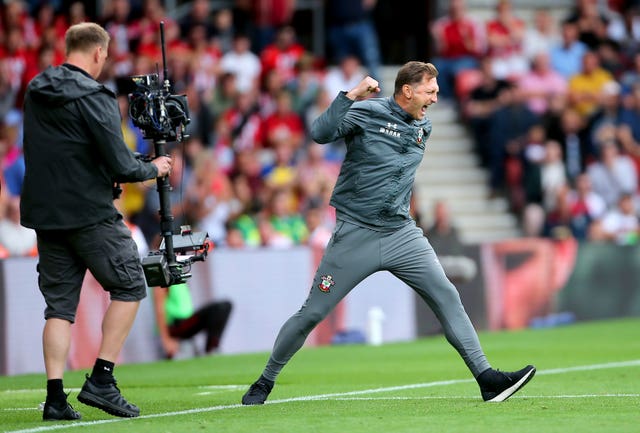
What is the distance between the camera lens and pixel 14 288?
13.8 m

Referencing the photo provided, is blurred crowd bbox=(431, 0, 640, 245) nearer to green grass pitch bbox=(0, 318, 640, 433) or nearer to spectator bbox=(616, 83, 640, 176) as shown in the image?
spectator bbox=(616, 83, 640, 176)

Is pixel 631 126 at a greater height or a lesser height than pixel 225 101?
lesser

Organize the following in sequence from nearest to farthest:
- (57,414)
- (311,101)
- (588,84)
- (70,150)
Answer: (70,150)
(57,414)
(311,101)
(588,84)

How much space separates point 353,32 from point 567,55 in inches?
159

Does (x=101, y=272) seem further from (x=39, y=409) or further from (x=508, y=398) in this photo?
(x=508, y=398)

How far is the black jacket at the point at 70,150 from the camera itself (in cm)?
848

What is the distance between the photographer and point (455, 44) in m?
23.0

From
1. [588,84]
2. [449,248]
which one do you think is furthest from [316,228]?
[588,84]

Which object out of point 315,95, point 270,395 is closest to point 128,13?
point 315,95

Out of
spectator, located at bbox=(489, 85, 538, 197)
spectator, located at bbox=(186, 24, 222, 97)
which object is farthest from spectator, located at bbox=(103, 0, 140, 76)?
spectator, located at bbox=(489, 85, 538, 197)

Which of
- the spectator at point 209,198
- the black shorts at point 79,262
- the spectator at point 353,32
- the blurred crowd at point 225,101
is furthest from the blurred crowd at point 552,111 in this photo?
the black shorts at point 79,262

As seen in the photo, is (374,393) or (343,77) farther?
(343,77)

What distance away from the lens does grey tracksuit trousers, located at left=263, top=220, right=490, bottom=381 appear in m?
9.27

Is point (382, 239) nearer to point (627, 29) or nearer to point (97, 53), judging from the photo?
point (97, 53)
